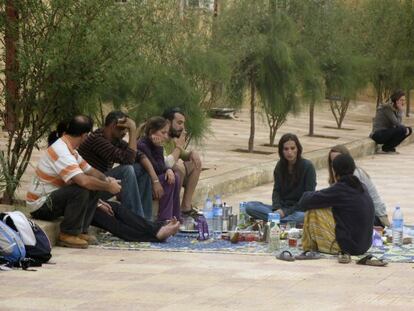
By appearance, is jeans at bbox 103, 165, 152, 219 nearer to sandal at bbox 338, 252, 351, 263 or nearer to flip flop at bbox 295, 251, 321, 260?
flip flop at bbox 295, 251, 321, 260

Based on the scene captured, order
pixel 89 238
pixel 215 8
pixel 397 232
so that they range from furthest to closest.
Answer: pixel 215 8 → pixel 397 232 → pixel 89 238

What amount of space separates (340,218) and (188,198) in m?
2.73

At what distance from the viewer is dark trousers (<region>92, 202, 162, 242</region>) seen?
35.6 ft

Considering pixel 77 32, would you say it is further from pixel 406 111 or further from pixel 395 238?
pixel 406 111

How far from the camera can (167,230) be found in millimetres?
10836

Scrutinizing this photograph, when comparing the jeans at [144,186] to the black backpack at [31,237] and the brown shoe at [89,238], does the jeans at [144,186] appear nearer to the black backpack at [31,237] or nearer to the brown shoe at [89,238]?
the brown shoe at [89,238]

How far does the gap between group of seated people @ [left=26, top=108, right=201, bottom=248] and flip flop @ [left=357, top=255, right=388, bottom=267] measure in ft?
6.08

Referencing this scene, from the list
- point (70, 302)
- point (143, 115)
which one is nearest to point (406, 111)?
point (143, 115)

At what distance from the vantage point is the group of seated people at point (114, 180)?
10.3m

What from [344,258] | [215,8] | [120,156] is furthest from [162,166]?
[215,8]

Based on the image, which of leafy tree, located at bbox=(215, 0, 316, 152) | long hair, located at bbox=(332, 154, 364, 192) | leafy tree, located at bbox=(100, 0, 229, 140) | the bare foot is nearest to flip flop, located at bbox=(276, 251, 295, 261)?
long hair, located at bbox=(332, 154, 364, 192)

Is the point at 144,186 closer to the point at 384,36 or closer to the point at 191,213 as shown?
the point at 191,213

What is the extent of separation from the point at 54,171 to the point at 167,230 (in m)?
1.17

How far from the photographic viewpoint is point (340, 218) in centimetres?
1007
